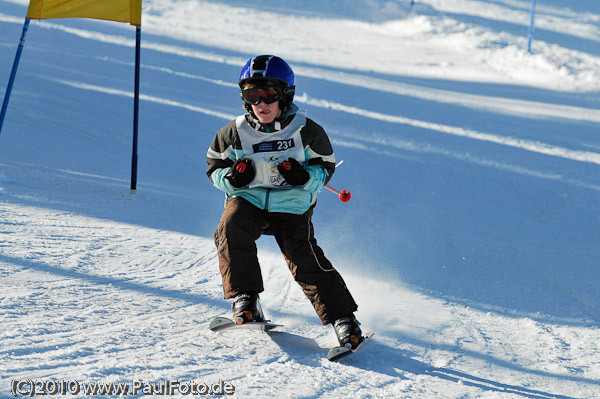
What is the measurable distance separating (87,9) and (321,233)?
8.17ft

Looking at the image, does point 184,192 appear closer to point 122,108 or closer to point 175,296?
point 175,296

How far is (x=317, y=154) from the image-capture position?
142 inches

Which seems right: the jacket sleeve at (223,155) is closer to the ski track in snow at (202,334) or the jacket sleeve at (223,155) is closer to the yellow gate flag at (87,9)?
the ski track in snow at (202,334)

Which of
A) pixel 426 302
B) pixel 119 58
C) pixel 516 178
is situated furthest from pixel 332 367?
pixel 119 58

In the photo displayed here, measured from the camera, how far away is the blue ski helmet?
3486mm

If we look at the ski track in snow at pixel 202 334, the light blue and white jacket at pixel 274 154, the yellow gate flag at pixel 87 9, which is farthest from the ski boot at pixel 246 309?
the yellow gate flag at pixel 87 9

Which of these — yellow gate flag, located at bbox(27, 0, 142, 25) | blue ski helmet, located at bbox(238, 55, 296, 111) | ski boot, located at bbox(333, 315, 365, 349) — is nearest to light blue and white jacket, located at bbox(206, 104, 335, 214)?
blue ski helmet, located at bbox(238, 55, 296, 111)

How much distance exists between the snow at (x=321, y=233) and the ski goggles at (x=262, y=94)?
3.72 feet

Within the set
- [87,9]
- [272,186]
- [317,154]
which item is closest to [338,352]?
[272,186]

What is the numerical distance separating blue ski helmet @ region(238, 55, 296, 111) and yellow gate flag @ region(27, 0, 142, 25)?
7.33 ft

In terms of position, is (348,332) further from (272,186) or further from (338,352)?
(272,186)

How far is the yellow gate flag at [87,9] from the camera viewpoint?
16.8 feet

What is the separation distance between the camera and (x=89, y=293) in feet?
11.9

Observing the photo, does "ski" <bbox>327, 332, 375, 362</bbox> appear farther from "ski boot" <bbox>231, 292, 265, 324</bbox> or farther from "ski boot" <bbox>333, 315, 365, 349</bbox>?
"ski boot" <bbox>231, 292, 265, 324</bbox>
